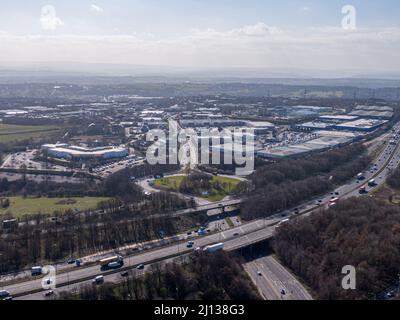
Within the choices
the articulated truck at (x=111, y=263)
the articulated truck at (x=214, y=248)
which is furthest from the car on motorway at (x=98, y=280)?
the articulated truck at (x=214, y=248)

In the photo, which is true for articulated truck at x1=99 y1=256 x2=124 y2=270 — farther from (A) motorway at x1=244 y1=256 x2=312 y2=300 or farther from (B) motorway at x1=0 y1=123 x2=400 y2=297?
(A) motorway at x1=244 y1=256 x2=312 y2=300

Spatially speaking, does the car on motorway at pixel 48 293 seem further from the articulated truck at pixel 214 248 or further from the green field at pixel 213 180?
the green field at pixel 213 180

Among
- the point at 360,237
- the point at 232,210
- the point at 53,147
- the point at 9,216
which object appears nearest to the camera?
the point at 360,237

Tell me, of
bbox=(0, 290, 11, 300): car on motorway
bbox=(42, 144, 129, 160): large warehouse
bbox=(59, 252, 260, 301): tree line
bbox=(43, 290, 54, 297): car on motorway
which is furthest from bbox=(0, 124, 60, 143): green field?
bbox=(59, 252, 260, 301): tree line

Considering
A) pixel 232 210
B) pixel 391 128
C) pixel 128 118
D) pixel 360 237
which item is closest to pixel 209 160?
pixel 232 210
